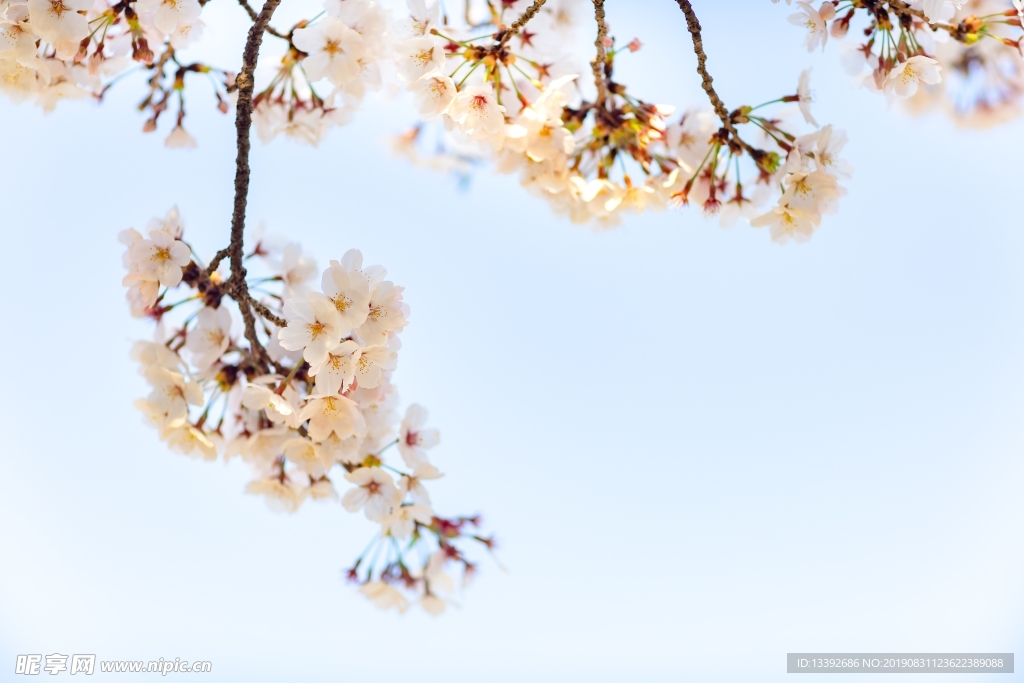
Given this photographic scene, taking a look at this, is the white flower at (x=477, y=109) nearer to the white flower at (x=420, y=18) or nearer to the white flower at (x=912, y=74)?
the white flower at (x=420, y=18)

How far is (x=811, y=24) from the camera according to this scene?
5.01 ft

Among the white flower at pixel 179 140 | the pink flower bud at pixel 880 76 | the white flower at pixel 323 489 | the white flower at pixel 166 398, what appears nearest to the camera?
the pink flower bud at pixel 880 76

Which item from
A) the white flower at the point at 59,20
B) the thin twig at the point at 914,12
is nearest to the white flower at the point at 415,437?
the white flower at the point at 59,20

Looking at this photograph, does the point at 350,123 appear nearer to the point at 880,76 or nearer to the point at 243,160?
the point at 243,160

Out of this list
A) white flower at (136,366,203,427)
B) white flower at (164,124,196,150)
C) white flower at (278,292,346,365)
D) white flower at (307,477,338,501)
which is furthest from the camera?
white flower at (164,124,196,150)

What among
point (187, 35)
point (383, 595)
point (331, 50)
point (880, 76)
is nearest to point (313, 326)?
point (331, 50)

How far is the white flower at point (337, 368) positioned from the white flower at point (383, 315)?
0.12 ft

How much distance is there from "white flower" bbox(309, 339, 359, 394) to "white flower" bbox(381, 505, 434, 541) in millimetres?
460

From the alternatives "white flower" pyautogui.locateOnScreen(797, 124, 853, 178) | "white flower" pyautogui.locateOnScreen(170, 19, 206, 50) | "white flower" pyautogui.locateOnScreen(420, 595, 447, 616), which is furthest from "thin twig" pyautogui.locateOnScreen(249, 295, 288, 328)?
"white flower" pyautogui.locateOnScreen(797, 124, 853, 178)

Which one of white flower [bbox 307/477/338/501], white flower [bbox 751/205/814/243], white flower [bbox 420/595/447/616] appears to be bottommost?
white flower [bbox 420/595/447/616]

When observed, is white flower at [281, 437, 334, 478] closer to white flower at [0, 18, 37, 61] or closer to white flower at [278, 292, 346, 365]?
white flower at [278, 292, 346, 365]

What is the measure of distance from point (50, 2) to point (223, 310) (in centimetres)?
69

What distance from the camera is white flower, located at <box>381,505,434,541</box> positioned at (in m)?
1.75

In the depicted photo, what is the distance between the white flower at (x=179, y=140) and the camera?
1.94 metres
